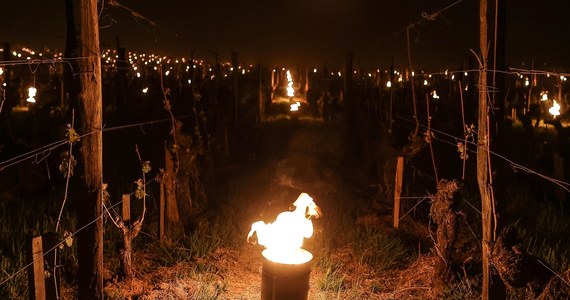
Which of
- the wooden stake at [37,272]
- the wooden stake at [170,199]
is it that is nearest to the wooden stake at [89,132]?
the wooden stake at [37,272]

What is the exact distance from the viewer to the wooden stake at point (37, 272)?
12.1ft

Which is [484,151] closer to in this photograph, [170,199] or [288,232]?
[288,232]

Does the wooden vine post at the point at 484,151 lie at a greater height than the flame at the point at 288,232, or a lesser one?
greater

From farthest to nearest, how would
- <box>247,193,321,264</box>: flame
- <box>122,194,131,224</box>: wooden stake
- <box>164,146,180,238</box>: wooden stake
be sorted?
<box>164,146,180,238</box>: wooden stake < <box>122,194,131,224</box>: wooden stake < <box>247,193,321,264</box>: flame

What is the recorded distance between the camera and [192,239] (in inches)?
257

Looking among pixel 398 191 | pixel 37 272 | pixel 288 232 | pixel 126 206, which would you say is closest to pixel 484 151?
pixel 288 232

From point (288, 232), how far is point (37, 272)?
1890mm

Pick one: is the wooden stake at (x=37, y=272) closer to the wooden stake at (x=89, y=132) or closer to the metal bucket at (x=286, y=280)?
the wooden stake at (x=89, y=132)

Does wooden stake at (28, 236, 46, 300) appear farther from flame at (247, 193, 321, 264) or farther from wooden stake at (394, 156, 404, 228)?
wooden stake at (394, 156, 404, 228)

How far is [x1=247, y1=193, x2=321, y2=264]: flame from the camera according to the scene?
468cm

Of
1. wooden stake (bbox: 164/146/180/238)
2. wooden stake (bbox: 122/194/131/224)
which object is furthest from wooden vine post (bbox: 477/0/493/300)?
wooden stake (bbox: 164/146/180/238)

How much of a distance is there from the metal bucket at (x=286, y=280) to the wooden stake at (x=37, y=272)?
1.60 meters

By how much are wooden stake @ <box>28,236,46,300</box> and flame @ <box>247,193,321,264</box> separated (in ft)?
5.23

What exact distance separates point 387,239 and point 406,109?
12.1 meters
